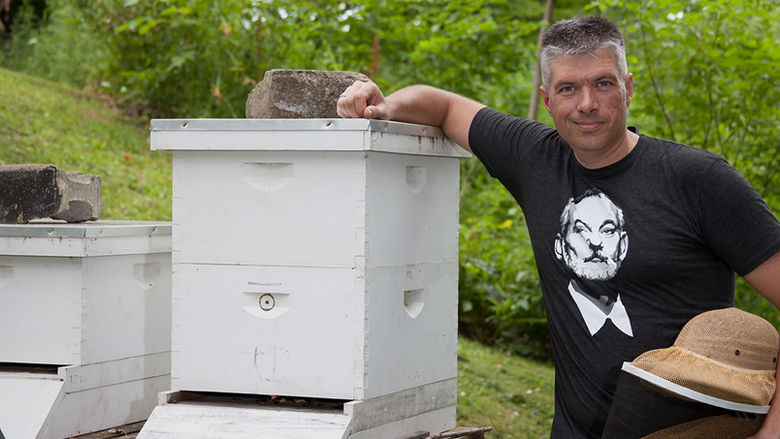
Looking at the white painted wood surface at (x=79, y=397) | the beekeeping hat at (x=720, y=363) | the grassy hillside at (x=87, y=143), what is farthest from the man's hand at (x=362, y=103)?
the grassy hillside at (x=87, y=143)

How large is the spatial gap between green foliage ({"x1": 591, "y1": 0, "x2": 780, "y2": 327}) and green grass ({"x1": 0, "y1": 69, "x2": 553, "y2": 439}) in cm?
147

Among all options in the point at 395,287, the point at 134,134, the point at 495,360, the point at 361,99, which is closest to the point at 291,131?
the point at 361,99

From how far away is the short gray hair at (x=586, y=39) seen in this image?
2.23 metres

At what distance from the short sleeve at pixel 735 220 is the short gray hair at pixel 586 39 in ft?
1.29

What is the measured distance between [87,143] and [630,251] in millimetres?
5371

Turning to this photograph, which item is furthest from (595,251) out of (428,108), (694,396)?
(428,108)

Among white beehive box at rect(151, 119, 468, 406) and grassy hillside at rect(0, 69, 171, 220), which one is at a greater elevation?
grassy hillside at rect(0, 69, 171, 220)

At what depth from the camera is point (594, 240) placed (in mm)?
2234

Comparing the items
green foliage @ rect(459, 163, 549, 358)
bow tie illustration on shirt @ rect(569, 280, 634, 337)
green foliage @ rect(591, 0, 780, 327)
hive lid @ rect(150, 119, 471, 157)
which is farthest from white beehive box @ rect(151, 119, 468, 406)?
green foliage @ rect(459, 163, 549, 358)

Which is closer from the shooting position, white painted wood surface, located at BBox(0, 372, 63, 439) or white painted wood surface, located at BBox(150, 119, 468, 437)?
white painted wood surface, located at BBox(150, 119, 468, 437)

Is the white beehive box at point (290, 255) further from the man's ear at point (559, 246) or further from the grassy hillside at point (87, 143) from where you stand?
the grassy hillside at point (87, 143)

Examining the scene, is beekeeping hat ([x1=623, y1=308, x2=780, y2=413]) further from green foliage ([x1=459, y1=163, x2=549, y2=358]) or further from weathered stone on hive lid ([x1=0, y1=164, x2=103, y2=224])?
green foliage ([x1=459, y1=163, x2=549, y2=358])

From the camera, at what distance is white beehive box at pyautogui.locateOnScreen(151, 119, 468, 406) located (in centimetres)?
227

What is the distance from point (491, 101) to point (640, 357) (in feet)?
21.4
